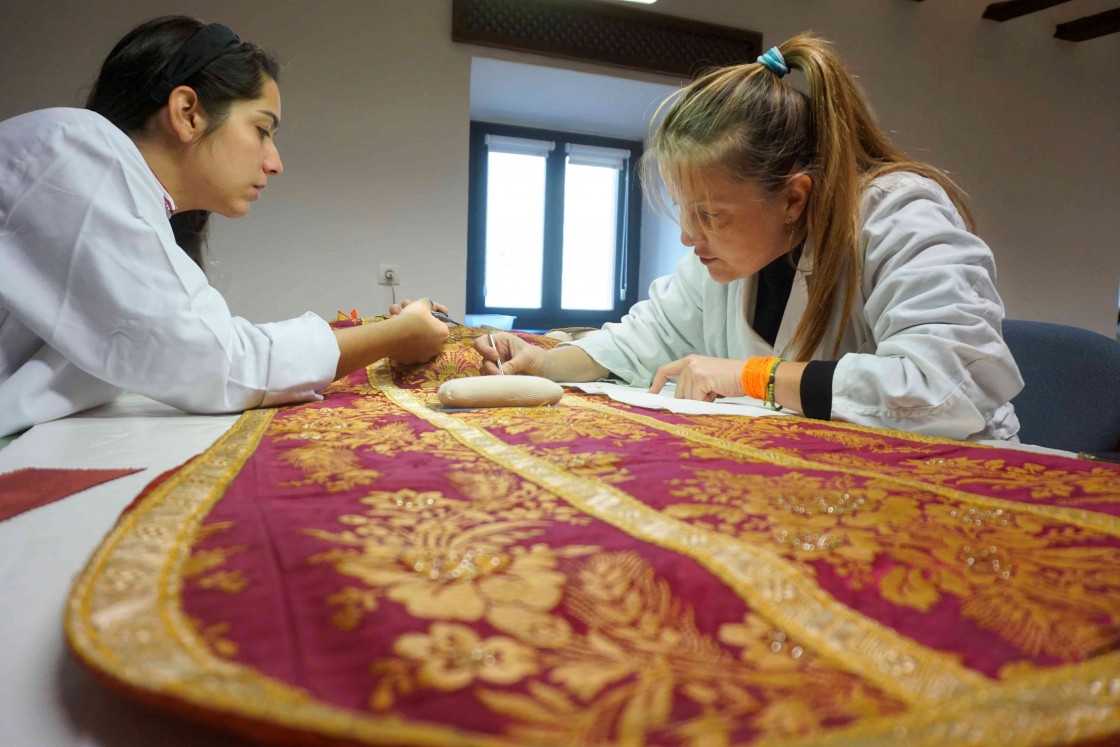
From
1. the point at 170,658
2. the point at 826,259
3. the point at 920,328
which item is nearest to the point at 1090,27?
the point at 826,259

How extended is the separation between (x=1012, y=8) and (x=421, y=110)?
3.82 meters

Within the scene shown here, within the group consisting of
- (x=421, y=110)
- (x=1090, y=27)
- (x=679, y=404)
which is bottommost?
(x=679, y=404)

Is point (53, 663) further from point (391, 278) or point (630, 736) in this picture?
point (391, 278)

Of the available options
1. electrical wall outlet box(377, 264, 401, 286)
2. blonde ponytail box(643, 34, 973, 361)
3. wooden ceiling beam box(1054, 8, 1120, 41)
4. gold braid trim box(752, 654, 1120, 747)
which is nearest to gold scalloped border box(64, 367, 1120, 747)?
gold braid trim box(752, 654, 1120, 747)

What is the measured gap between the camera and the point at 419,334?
1.41m

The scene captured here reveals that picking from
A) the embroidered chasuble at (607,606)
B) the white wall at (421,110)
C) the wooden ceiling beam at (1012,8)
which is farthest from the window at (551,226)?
the embroidered chasuble at (607,606)

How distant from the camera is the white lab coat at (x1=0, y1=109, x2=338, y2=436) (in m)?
1.00

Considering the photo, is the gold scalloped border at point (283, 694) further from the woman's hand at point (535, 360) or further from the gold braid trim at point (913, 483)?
the woman's hand at point (535, 360)

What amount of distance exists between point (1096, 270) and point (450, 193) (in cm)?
479

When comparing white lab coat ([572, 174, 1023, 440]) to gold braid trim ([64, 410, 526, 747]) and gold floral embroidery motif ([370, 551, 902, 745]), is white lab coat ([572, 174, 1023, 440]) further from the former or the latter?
gold braid trim ([64, 410, 526, 747])

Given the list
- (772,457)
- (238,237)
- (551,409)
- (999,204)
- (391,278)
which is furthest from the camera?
(999,204)

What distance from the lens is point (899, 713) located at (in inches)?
11.1

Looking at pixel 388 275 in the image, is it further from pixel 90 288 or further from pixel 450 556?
pixel 450 556

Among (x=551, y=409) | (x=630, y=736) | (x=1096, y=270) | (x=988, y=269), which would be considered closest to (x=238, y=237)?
(x=551, y=409)
